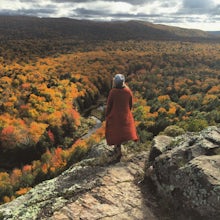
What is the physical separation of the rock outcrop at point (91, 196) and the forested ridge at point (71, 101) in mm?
7828

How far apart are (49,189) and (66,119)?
5493 centimetres

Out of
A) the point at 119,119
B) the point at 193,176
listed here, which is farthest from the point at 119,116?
the point at 193,176

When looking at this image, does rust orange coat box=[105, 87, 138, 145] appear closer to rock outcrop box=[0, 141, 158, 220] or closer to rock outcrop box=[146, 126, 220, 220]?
rock outcrop box=[0, 141, 158, 220]

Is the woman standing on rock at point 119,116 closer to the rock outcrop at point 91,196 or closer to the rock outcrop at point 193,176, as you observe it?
the rock outcrop at point 91,196

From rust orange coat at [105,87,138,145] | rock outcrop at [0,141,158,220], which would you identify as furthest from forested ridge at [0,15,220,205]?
rock outcrop at [0,141,158,220]

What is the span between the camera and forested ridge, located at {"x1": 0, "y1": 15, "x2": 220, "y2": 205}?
45.5 meters

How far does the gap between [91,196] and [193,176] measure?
362cm

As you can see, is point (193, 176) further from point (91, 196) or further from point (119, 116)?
point (119, 116)

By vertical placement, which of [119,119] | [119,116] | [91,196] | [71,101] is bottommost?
[71,101]

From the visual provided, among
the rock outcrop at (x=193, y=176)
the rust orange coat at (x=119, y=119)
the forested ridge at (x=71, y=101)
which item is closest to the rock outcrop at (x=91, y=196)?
the rock outcrop at (x=193, y=176)

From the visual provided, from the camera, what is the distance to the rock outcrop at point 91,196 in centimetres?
1012

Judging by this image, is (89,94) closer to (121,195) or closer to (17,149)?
(17,149)

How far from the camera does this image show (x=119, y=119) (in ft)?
43.2

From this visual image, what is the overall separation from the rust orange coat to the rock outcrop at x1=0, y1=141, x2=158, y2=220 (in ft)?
3.87
